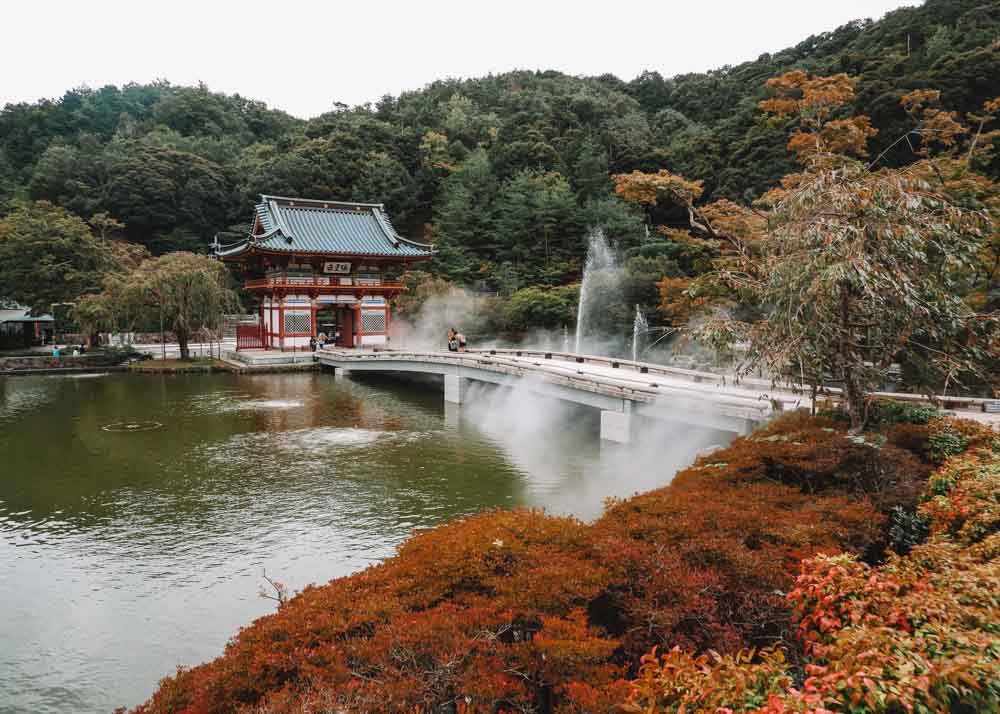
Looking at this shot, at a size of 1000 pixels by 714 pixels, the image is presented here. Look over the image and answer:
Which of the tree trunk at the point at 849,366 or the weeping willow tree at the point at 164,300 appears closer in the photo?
the tree trunk at the point at 849,366

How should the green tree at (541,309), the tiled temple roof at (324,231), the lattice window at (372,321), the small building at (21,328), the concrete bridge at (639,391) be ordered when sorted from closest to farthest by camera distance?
the concrete bridge at (639,391)
the tiled temple roof at (324,231)
the lattice window at (372,321)
the green tree at (541,309)
the small building at (21,328)

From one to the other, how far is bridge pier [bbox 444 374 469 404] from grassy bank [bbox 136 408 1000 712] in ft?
53.2

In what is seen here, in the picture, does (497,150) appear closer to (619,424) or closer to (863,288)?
(619,424)

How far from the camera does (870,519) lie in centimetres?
584

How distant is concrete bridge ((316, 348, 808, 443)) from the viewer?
12.6 metres

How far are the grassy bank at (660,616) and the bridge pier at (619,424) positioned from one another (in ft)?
27.4

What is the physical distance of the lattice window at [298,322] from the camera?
33.7 m

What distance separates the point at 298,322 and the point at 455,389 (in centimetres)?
1524

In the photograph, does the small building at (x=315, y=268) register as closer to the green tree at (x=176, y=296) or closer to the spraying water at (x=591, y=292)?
the green tree at (x=176, y=296)

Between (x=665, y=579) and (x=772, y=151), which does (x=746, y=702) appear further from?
(x=772, y=151)

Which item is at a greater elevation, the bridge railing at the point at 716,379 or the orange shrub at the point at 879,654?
the bridge railing at the point at 716,379

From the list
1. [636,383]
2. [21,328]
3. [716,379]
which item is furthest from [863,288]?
[21,328]

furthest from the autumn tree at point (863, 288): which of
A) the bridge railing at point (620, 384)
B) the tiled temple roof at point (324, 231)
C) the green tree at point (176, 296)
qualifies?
the green tree at point (176, 296)

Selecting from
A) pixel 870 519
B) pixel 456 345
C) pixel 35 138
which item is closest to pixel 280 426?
pixel 456 345
